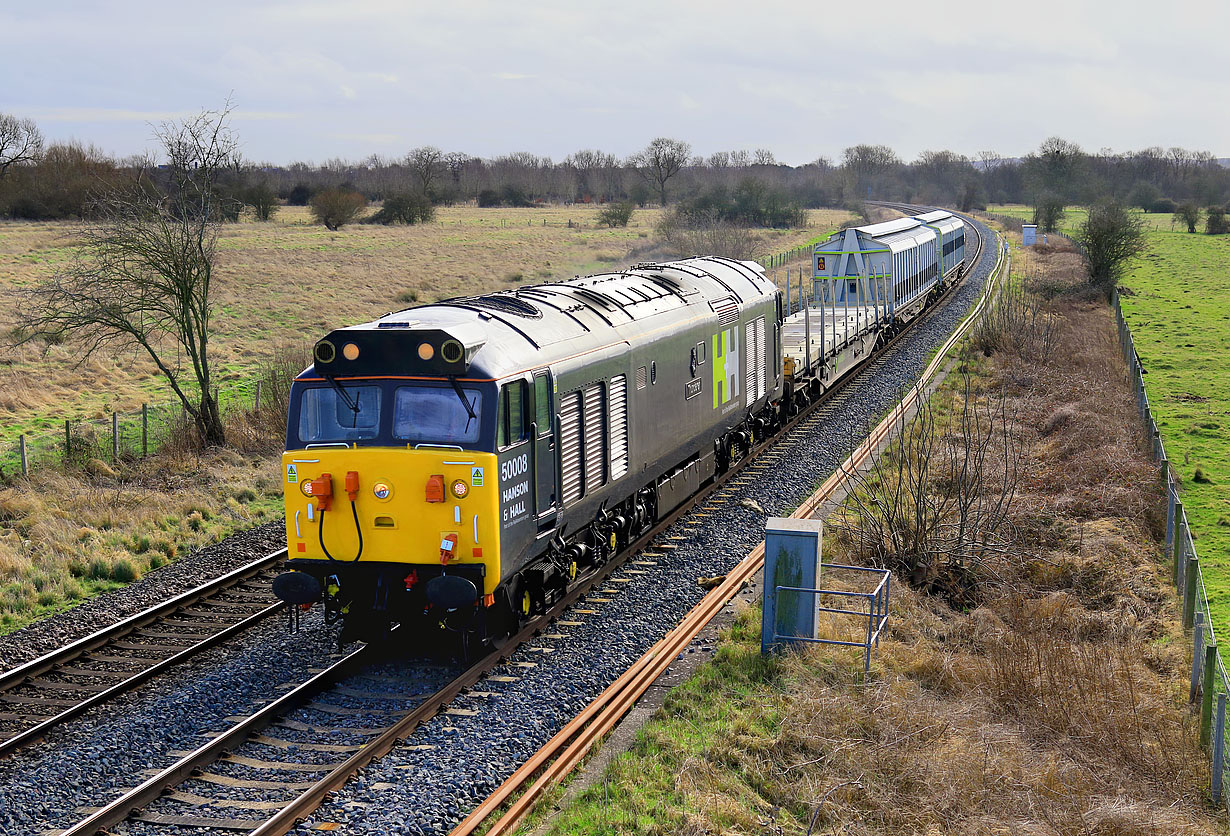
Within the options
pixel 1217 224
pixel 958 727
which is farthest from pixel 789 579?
→ pixel 1217 224

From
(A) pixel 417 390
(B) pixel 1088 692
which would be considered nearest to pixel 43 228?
(A) pixel 417 390

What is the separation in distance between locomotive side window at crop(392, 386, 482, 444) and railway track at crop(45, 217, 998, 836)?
2535 millimetres

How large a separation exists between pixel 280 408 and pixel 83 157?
211ft

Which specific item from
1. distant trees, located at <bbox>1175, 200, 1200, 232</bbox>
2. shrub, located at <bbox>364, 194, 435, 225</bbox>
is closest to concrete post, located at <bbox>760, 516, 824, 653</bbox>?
shrub, located at <bbox>364, 194, 435, 225</bbox>

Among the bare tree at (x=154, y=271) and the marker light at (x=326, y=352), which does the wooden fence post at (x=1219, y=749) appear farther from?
the bare tree at (x=154, y=271)

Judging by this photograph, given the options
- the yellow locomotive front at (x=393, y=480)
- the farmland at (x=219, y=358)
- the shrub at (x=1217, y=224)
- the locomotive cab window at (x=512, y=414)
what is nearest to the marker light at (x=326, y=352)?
the yellow locomotive front at (x=393, y=480)

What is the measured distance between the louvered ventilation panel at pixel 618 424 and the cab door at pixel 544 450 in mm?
1802

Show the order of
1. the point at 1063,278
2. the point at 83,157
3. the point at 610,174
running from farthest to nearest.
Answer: the point at 610,174 → the point at 83,157 → the point at 1063,278

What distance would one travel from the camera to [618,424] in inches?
556

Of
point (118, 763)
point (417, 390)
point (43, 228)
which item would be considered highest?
point (43, 228)

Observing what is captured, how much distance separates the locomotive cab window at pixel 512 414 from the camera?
1094 centimetres

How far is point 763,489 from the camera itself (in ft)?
62.8

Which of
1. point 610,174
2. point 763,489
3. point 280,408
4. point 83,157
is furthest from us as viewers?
point 610,174

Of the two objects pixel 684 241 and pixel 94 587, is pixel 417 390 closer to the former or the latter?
pixel 94 587
